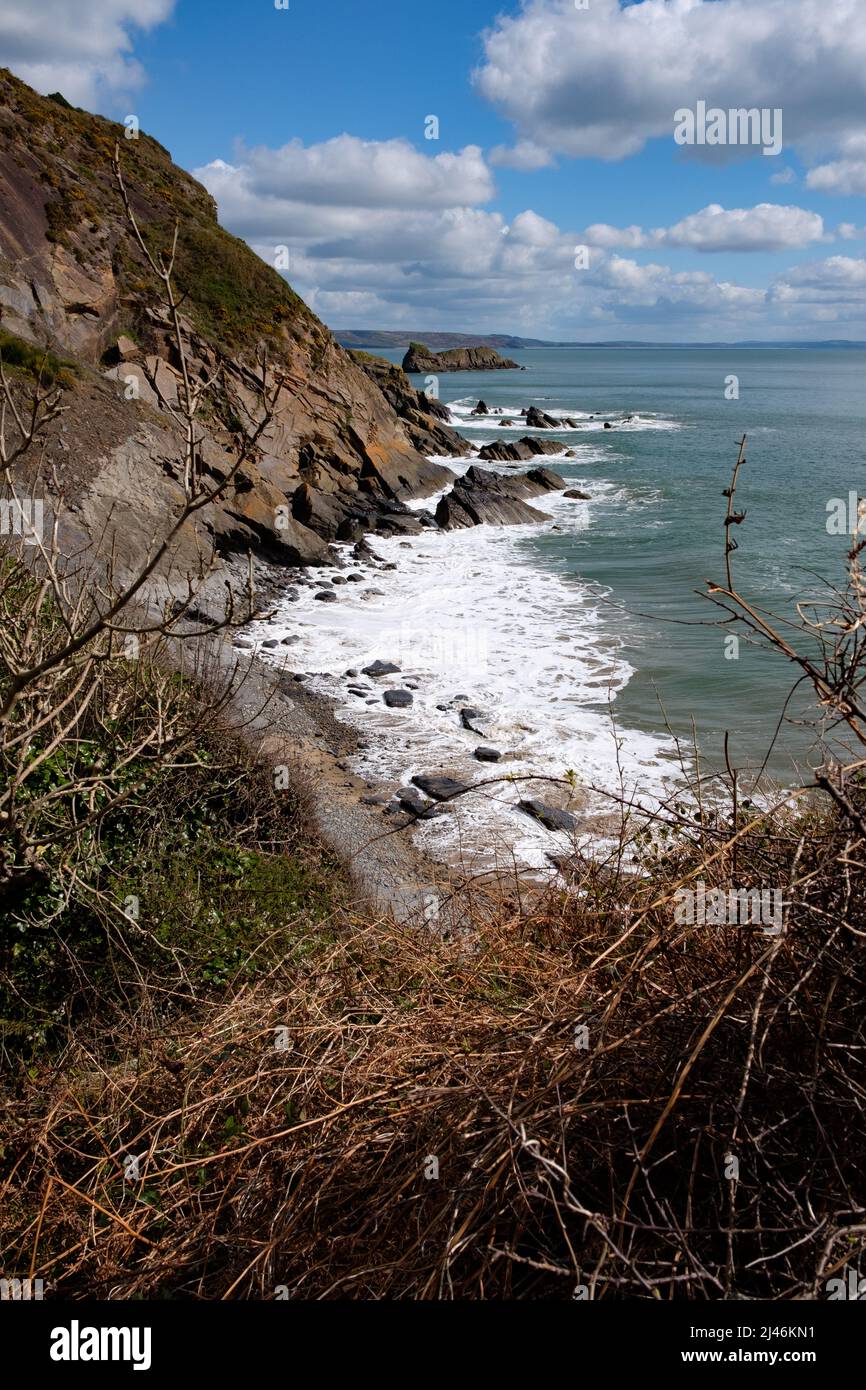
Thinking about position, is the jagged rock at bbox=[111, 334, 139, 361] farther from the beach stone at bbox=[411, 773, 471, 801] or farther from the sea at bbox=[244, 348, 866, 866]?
the beach stone at bbox=[411, 773, 471, 801]

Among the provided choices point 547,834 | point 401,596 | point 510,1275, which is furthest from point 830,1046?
point 401,596

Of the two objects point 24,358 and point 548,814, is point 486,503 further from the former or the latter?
point 548,814

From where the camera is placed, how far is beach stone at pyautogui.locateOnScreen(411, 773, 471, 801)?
43.1 ft

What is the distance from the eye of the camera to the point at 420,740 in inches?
599

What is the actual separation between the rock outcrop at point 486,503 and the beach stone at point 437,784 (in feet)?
65.2

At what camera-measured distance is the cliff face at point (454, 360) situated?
447 ft

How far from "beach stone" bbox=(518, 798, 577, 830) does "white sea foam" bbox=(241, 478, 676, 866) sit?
0.14 metres

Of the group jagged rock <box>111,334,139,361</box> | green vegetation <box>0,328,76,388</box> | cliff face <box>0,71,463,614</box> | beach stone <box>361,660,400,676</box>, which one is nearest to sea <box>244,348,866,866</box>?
beach stone <box>361,660,400,676</box>

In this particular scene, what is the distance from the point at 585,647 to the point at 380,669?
15.5 ft

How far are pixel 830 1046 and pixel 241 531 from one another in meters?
23.6

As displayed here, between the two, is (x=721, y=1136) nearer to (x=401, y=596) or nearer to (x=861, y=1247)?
(x=861, y=1247)

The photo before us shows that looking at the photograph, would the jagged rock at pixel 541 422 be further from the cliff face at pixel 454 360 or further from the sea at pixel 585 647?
the cliff face at pixel 454 360

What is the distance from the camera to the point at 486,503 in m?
34.1
